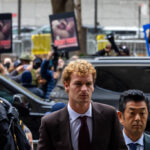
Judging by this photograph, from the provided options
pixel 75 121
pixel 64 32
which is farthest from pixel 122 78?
pixel 64 32

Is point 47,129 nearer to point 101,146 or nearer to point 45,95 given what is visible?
point 101,146

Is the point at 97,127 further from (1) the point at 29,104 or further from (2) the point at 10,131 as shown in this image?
(1) the point at 29,104

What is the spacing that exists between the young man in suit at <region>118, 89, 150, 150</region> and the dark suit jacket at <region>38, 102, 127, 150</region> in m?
0.38

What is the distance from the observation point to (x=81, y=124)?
4086 mm

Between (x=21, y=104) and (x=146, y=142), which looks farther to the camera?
(x=21, y=104)

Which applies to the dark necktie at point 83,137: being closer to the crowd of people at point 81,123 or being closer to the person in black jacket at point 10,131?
the crowd of people at point 81,123

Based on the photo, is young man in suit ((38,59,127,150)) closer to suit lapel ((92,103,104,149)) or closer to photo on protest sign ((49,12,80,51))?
suit lapel ((92,103,104,149))

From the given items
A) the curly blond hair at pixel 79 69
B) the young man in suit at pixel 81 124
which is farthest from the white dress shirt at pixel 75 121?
the curly blond hair at pixel 79 69

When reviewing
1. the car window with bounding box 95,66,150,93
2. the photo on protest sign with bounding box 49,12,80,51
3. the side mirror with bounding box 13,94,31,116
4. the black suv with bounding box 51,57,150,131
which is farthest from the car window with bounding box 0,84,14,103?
the photo on protest sign with bounding box 49,12,80,51

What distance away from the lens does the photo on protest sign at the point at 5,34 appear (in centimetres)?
1541

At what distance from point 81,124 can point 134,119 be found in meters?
0.58

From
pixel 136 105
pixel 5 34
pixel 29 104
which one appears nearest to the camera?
pixel 136 105

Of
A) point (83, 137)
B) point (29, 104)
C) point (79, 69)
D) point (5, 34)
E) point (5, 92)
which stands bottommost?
point (29, 104)

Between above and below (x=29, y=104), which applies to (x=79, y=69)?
above
